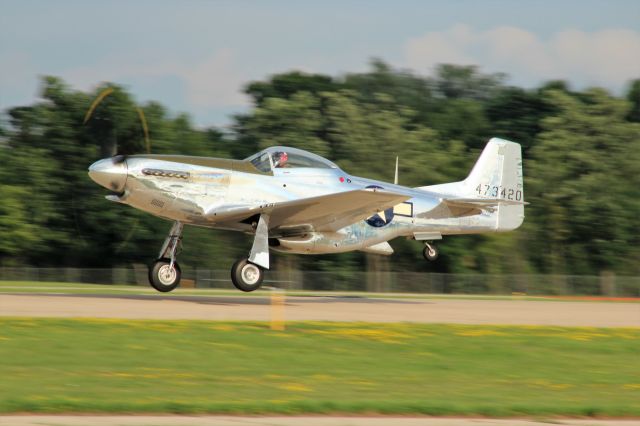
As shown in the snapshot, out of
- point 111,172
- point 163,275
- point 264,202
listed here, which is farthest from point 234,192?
point 111,172

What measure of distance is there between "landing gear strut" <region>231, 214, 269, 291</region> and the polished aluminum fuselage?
2.86ft

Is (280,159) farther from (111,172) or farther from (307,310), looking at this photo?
(111,172)

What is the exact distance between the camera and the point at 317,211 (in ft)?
70.6

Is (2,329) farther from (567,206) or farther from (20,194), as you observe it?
(567,206)

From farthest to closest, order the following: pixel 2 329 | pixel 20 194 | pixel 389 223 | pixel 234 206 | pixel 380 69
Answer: pixel 380 69 → pixel 20 194 → pixel 389 223 → pixel 234 206 → pixel 2 329

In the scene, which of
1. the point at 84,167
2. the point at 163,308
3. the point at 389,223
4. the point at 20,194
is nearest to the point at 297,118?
the point at 84,167

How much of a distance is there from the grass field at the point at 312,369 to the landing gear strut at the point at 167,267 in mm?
5166

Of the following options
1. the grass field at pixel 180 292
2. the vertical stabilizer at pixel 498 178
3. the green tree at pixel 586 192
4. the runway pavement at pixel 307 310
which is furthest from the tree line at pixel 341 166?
the runway pavement at pixel 307 310

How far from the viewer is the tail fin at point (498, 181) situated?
26672mm

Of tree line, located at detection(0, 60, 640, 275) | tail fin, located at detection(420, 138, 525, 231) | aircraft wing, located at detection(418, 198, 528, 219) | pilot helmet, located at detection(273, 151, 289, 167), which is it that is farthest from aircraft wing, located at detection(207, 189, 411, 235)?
tree line, located at detection(0, 60, 640, 275)

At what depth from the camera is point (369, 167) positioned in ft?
177

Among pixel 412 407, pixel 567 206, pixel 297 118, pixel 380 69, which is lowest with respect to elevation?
pixel 412 407

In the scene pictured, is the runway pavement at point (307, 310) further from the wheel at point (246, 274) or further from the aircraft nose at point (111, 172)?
the aircraft nose at point (111, 172)

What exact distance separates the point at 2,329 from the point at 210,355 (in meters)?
3.62
